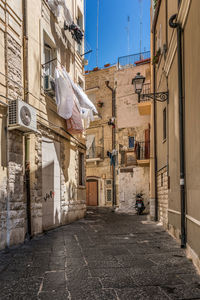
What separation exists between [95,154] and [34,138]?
14.3 meters

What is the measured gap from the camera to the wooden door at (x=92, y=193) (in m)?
21.1

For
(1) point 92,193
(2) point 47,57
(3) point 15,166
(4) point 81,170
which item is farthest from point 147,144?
(3) point 15,166

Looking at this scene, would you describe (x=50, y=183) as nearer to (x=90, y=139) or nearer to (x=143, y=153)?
(x=143, y=153)

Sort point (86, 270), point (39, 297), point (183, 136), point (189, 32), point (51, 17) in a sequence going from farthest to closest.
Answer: point (51, 17), point (183, 136), point (189, 32), point (86, 270), point (39, 297)

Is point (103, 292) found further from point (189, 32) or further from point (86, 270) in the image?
point (189, 32)

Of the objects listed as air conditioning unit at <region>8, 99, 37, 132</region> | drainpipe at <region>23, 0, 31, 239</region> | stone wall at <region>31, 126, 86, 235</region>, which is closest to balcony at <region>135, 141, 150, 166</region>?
stone wall at <region>31, 126, 86, 235</region>

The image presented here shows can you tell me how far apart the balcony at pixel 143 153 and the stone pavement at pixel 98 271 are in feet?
29.0

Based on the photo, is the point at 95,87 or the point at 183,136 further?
the point at 95,87

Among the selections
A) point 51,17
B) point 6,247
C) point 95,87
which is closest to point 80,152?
point 51,17

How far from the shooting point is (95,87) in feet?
70.9

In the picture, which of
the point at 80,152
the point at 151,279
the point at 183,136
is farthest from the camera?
the point at 80,152

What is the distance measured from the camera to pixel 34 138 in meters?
7.00

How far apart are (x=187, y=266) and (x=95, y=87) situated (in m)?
19.1

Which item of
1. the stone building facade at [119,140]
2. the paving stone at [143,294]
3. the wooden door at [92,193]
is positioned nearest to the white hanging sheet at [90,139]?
the stone building facade at [119,140]
